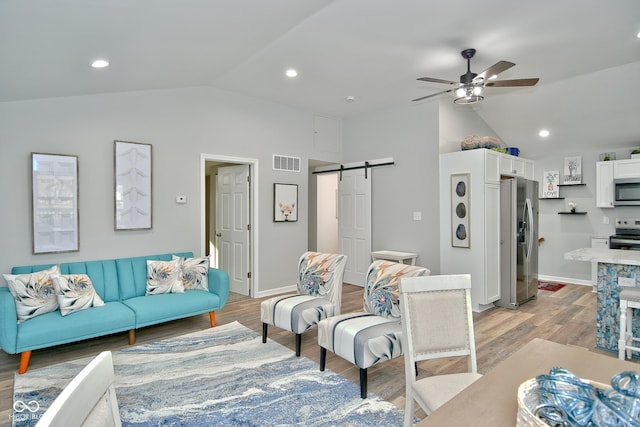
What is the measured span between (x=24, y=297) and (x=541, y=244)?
7548 mm

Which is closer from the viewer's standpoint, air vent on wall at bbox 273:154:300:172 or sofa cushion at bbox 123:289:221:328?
sofa cushion at bbox 123:289:221:328

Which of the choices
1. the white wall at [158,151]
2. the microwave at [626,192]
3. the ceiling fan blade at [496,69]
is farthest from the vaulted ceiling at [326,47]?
the microwave at [626,192]

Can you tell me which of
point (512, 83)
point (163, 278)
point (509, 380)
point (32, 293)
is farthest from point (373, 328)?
point (32, 293)

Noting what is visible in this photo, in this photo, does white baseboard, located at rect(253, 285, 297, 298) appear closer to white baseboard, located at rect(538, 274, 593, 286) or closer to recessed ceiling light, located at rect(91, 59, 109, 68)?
recessed ceiling light, located at rect(91, 59, 109, 68)

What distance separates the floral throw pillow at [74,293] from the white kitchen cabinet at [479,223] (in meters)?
4.25

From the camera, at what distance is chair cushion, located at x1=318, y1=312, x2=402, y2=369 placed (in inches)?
96.9

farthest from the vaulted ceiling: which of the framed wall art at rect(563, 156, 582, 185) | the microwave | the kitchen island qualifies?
the kitchen island

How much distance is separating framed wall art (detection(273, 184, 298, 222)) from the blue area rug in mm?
2392

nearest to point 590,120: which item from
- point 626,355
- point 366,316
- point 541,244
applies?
point 541,244

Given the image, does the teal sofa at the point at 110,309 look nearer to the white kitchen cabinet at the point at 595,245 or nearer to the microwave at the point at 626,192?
the white kitchen cabinet at the point at 595,245

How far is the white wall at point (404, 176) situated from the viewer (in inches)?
197

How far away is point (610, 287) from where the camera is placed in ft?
10.5

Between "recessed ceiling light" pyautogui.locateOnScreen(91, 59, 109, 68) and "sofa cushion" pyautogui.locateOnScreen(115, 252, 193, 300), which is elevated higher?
"recessed ceiling light" pyautogui.locateOnScreen(91, 59, 109, 68)

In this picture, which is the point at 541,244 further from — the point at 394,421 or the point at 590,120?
the point at 394,421
